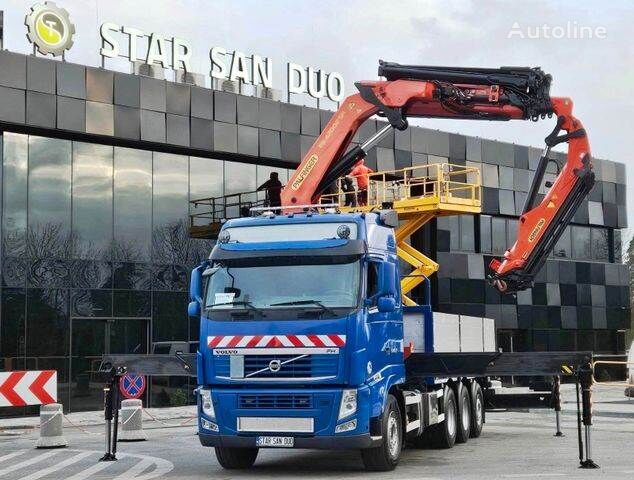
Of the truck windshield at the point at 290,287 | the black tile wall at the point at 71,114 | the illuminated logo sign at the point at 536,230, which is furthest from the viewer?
the black tile wall at the point at 71,114

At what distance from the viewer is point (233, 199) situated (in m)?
36.3

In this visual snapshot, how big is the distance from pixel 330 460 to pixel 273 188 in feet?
70.0

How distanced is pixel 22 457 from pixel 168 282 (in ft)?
54.1

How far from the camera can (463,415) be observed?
1969 cm

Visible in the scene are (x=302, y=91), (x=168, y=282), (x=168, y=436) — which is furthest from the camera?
(x=302, y=91)

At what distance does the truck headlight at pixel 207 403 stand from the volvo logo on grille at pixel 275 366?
98 centimetres

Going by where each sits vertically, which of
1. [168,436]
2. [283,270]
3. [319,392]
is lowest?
[168,436]

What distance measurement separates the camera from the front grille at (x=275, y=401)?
1405 cm

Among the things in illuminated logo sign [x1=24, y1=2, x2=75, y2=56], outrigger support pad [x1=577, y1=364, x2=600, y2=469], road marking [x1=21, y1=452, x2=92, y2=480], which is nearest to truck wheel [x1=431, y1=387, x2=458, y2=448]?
outrigger support pad [x1=577, y1=364, x2=600, y2=469]

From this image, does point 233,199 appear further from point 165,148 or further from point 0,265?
point 0,265

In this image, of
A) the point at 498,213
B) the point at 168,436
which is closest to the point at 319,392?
the point at 168,436

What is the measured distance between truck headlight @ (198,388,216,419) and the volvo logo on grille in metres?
0.98

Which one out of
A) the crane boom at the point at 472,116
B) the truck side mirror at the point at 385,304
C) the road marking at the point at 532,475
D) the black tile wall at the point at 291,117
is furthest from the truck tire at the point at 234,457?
the black tile wall at the point at 291,117

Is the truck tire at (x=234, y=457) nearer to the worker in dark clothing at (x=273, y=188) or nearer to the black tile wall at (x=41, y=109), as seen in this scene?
the black tile wall at (x=41, y=109)
